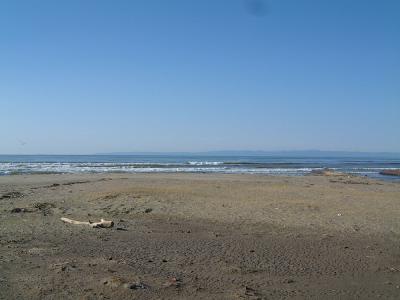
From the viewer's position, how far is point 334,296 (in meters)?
6.15

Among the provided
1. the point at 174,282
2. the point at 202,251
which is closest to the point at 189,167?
the point at 202,251

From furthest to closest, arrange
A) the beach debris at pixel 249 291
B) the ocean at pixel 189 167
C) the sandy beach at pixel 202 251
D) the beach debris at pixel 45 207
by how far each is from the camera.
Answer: the ocean at pixel 189 167 → the beach debris at pixel 45 207 → the sandy beach at pixel 202 251 → the beach debris at pixel 249 291

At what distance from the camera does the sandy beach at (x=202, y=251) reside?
20.5 feet

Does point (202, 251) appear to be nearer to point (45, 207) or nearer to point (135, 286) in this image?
point (135, 286)

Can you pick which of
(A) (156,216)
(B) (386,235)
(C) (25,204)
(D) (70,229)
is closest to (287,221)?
(B) (386,235)

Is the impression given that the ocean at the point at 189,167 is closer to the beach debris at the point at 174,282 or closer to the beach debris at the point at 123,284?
the beach debris at the point at 174,282

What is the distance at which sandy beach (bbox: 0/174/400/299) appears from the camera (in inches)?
246

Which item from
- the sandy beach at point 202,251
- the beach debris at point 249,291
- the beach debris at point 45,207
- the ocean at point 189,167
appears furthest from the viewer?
the ocean at point 189,167

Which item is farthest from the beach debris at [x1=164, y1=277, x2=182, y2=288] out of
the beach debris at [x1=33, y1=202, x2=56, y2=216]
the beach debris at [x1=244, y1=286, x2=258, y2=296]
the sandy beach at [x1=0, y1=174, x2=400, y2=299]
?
the beach debris at [x1=33, y1=202, x2=56, y2=216]

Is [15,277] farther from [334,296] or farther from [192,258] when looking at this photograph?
[334,296]

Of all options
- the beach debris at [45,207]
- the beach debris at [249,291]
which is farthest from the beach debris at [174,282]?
→ the beach debris at [45,207]

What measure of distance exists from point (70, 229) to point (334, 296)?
6.67m

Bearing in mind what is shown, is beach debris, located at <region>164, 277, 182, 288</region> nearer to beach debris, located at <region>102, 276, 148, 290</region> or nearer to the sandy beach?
the sandy beach

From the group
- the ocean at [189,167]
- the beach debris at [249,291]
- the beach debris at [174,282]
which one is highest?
the ocean at [189,167]
